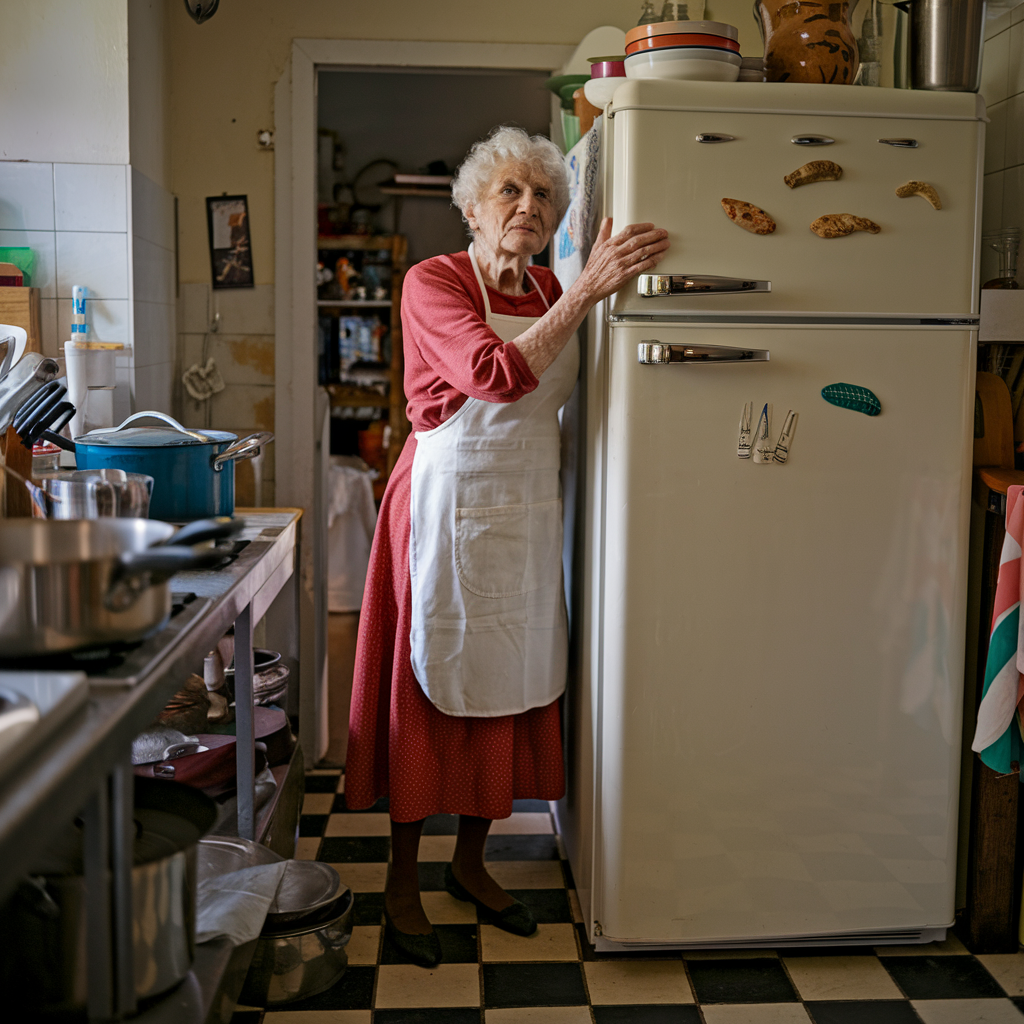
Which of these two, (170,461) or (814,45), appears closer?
(170,461)

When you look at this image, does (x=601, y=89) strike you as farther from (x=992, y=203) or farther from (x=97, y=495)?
(x=97, y=495)

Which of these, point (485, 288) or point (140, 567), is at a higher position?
point (485, 288)

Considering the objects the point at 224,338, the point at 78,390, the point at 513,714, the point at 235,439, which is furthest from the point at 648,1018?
the point at 224,338

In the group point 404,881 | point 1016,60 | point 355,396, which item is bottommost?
point 404,881

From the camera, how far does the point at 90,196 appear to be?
235 centimetres

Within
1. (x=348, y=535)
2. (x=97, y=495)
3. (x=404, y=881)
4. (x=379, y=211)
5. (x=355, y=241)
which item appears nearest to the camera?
(x=97, y=495)

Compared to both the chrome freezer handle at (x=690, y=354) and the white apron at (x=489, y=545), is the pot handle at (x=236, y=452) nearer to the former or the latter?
the white apron at (x=489, y=545)

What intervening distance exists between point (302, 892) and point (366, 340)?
3.02 meters

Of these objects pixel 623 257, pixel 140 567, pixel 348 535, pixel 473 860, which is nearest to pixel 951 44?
pixel 623 257

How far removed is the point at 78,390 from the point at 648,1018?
67.0 inches

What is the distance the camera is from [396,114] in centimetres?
470

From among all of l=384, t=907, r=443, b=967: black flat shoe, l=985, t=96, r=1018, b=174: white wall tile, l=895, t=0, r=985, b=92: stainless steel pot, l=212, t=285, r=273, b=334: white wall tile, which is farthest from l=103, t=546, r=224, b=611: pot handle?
l=985, t=96, r=1018, b=174: white wall tile

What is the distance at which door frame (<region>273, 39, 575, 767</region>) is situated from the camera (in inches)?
110

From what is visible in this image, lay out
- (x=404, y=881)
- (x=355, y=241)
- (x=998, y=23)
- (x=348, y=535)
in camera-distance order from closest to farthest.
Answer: (x=404, y=881), (x=998, y=23), (x=348, y=535), (x=355, y=241)
